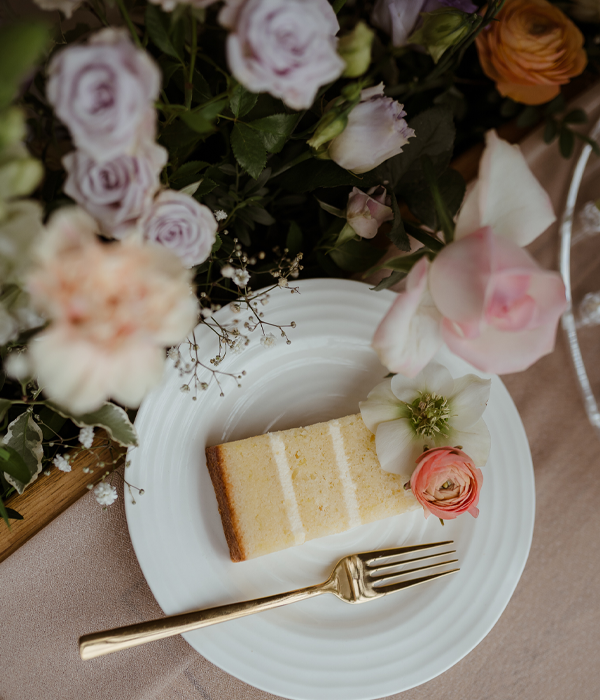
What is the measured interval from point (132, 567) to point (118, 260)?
0.40 metres

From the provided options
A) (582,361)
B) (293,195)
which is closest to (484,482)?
(582,361)

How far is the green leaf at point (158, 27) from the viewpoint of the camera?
284 millimetres

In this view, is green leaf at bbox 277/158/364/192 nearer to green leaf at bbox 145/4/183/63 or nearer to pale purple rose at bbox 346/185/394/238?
pale purple rose at bbox 346/185/394/238

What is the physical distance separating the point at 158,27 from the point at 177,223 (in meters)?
0.12

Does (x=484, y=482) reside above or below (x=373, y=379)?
below

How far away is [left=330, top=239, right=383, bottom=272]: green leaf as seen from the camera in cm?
48

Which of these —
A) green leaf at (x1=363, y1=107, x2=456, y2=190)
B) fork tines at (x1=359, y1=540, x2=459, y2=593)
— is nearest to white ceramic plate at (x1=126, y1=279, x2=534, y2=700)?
fork tines at (x1=359, y1=540, x2=459, y2=593)

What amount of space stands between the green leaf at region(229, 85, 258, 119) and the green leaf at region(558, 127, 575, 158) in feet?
1.43

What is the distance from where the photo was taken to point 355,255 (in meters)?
0.48

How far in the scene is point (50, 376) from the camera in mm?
206

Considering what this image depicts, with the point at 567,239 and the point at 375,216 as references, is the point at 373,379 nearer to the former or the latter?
the point at 375,216

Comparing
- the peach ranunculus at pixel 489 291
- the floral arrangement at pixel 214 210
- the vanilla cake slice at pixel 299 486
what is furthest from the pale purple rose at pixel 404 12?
the vanilla cake slice at pixel 299 486

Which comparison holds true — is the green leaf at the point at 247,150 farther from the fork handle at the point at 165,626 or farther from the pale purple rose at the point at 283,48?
the fork handle at the point at 165,626

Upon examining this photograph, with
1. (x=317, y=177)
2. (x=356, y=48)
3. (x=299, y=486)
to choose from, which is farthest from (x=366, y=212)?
(x=299, y=486)
